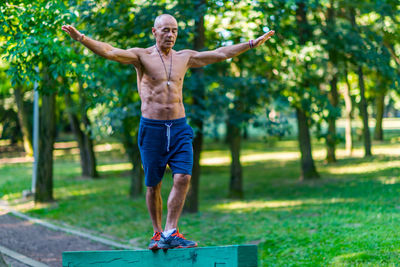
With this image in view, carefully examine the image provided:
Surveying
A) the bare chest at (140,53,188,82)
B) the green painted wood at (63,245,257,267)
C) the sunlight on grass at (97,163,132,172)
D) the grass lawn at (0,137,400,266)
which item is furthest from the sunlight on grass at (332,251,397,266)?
the sunlight on grass at (97,163,132,172)

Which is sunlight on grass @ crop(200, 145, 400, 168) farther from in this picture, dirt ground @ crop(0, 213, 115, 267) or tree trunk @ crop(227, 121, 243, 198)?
dirt ground @ crop(0, 213, 115, 267)

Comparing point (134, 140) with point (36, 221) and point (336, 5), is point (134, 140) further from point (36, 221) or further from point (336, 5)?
point (336, 5)

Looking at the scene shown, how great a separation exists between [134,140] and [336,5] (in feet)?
25.5

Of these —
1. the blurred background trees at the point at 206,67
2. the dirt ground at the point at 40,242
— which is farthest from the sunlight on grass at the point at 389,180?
the dirt ground at the point at 40,242

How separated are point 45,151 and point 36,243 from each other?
192 inches

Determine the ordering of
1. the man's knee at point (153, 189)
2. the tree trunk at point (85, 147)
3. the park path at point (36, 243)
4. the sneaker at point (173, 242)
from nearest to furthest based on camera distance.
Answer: the sneaker at point (173, 242) → the man's knee at point (153, 189) → the park path at point (36, 243) → the tree trunk at point (85, 147)

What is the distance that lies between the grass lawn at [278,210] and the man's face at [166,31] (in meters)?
3.96

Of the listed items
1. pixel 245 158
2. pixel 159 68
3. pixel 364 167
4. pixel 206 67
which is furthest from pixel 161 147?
pixel 245 158

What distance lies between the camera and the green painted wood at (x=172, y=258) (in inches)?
174

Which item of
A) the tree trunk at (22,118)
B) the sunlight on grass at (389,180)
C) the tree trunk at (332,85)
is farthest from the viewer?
the tree trunk at (22,118)

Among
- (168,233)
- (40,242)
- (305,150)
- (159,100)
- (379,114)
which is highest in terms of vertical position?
(379,114)

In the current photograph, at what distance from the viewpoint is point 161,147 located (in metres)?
Result: 5.11

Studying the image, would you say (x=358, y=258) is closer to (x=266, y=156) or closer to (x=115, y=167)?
(x=115, y=167)

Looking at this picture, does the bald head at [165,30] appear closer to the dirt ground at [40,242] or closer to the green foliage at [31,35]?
the green foliage at [31,35]
